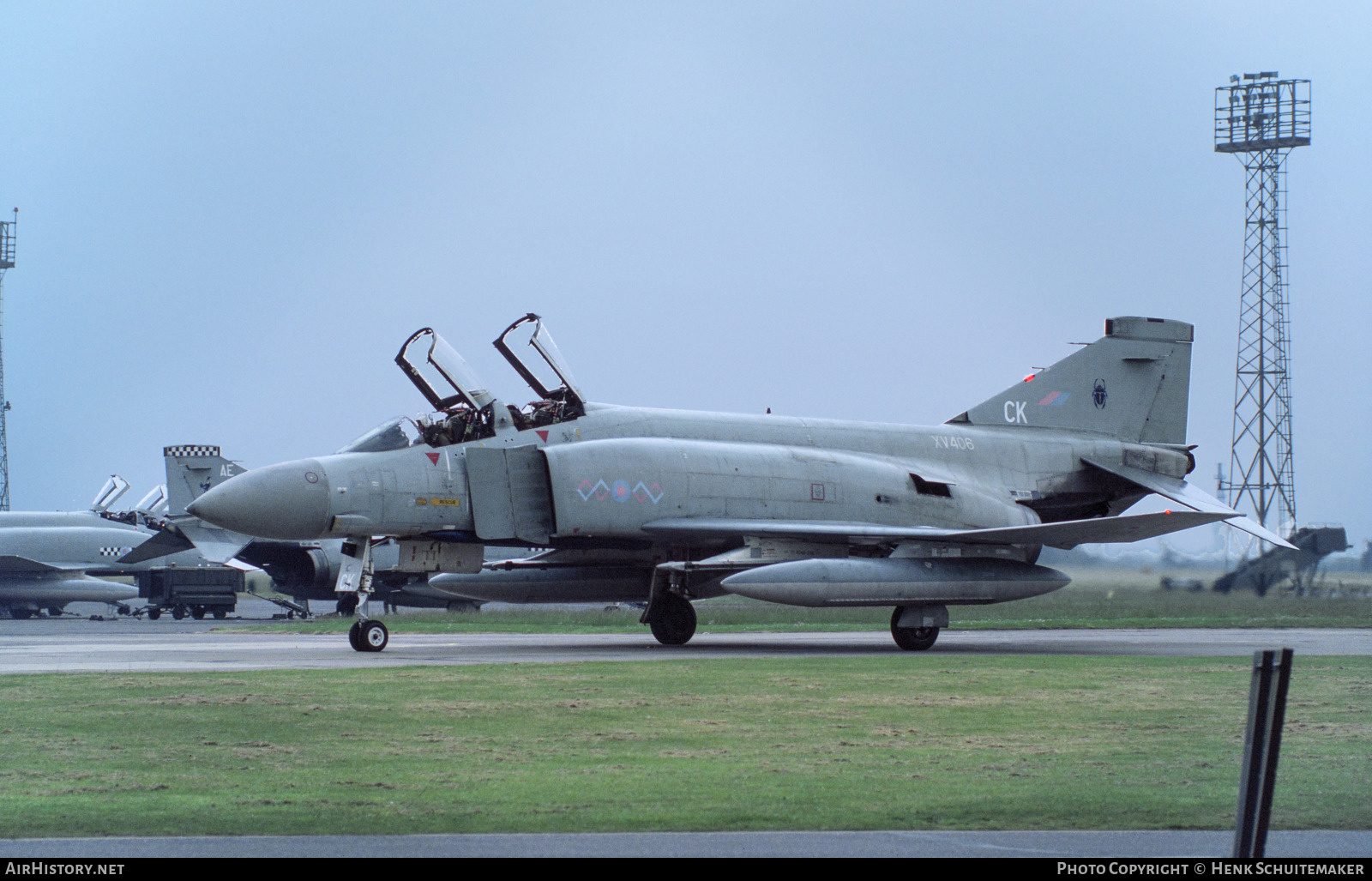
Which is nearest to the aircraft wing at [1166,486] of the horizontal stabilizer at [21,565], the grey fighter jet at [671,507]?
the grey fighter jet at [671,507]

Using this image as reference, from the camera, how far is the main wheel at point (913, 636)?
61.3 ft

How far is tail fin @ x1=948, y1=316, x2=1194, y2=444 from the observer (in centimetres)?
2334

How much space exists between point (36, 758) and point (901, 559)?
12.2 metres

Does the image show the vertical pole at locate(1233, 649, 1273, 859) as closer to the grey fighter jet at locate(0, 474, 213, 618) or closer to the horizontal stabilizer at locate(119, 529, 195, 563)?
the horizontal stabilizer at locate(119, 529, 195, 563)

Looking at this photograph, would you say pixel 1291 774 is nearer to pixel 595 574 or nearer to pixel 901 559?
pixel 901 559

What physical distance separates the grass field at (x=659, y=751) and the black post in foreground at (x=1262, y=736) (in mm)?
1820

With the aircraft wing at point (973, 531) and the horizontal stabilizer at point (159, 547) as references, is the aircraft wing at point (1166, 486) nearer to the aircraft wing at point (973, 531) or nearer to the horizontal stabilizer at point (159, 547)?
the aircraft wing at point (973, 531)

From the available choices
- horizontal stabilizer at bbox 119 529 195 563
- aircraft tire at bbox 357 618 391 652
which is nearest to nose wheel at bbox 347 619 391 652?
aircraft tire at bbox 357 618 391 652

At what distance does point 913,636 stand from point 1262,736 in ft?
46.9

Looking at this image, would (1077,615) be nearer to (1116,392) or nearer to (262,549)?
(1116,392)

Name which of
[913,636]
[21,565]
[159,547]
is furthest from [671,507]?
[21,565]

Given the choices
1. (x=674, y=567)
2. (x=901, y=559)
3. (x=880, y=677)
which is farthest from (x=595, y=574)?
(x=880, y=677)

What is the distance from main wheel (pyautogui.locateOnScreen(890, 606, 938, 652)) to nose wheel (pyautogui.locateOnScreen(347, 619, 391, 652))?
6.99 metres

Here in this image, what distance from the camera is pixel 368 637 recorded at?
18.2m
